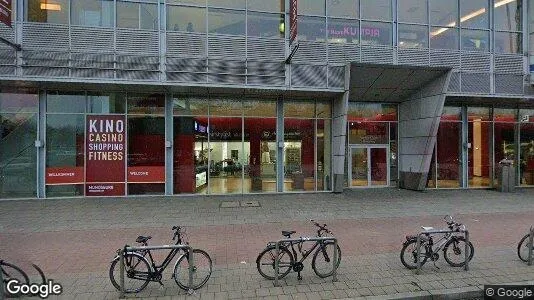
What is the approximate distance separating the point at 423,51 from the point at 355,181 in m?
6.34

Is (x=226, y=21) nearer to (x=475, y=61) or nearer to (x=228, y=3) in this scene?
(x=228, y=3)

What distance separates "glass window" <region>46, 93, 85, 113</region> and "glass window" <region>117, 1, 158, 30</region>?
136 inches

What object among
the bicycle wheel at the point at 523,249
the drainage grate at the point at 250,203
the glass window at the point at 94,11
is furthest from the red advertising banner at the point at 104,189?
the bicycle wheel at the point at 523,249

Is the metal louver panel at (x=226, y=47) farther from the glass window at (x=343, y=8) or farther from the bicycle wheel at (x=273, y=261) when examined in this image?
the bicycle wheel at (x=273, y=261)

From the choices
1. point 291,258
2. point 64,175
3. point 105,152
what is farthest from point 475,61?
point 64,175

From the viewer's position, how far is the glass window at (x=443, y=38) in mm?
14383

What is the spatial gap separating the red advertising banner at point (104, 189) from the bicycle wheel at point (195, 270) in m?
9.20

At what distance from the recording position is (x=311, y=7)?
44.0 feet

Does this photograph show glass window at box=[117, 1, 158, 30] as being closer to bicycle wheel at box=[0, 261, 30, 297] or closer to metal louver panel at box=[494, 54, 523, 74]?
bicycle wheel at box=[0, 261, 30, 297]

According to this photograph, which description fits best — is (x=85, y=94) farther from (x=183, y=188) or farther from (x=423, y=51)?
(x=423, y=51)

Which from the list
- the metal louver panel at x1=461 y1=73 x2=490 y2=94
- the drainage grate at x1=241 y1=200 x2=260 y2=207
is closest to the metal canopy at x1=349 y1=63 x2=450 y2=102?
the metal louver panel at x1=461 y1=73 x2=490 y2=94

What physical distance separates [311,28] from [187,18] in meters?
4.80

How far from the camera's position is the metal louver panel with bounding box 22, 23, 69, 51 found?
11.7 m

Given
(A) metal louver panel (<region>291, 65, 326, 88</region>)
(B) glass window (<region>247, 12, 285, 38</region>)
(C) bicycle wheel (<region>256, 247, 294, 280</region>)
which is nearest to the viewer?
(C) bicycle wheel (<region>256, 247, 294, 280</region>)
